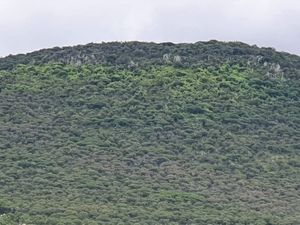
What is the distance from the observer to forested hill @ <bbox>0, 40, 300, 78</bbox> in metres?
86.0

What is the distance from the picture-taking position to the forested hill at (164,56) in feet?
282

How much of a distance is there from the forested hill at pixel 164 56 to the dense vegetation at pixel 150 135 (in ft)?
0.29

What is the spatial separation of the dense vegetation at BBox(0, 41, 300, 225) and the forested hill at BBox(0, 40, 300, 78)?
0.09 metres

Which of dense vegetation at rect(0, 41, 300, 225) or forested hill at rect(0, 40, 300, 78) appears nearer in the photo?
dense vegetation at rect(0, 41, 300, 225)

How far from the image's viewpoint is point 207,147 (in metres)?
72.2

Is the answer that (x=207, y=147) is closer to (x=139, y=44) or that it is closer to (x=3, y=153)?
(x=3, y=153)

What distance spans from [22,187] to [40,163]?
4.35 m

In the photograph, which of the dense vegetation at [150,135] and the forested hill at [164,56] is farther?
the forested hill at [164,56]

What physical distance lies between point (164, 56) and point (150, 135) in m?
13.8

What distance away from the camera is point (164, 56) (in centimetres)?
8706

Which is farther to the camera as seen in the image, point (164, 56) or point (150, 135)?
point (164, 56)

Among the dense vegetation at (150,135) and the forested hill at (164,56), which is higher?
the forested hill at (164,56)

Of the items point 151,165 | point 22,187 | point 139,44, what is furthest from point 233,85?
point 22,187

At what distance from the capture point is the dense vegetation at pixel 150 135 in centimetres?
6203
